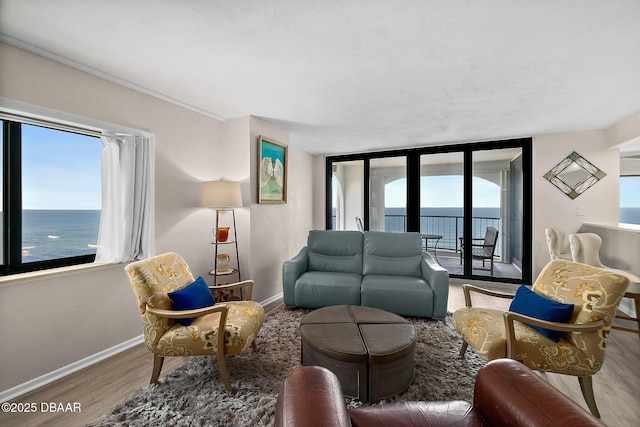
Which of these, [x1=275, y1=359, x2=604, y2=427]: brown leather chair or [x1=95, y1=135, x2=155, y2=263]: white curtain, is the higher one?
[x1=95, y1=135, x2=155, y2=263]: white curtain

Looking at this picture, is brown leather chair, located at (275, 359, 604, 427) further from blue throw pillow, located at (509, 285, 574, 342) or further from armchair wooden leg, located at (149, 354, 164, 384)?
armchair wooden leg, located at (149, 354, 164, 384)

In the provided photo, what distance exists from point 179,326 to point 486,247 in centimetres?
473

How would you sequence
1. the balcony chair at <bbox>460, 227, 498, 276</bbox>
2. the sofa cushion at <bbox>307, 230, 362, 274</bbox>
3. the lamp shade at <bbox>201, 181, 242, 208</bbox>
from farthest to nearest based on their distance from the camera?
the balcony chair at <bbox>460, 227, 498, 276</bbox>
the sofa cushion at <bbox>307, 230, 362, 274</bbox>
the lamp shade at <bbox>201, 181, 242, 208</bbox>

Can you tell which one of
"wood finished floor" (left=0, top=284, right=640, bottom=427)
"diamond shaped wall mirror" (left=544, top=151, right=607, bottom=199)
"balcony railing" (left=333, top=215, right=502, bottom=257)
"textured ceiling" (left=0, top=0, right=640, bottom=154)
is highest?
"textured ceiling" (left=0, top=0, right=640, bottom=154)

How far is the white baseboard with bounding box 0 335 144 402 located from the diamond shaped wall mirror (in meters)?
5.85

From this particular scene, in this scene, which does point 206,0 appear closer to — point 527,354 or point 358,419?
point 358,419

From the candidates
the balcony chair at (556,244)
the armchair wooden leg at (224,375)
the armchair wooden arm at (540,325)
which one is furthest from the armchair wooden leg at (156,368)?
the balcony chair at (556,244)

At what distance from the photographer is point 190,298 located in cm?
205

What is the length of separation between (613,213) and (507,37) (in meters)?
3.75

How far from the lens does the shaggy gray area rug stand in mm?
1624

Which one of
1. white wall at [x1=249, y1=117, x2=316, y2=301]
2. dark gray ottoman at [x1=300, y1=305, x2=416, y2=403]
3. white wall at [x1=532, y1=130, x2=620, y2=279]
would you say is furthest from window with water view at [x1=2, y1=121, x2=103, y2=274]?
white wall at [x1=532, y1=130, x2=620, y2=279]

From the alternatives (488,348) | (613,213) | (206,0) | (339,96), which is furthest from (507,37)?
(613,213)

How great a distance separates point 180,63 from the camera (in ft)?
7.05

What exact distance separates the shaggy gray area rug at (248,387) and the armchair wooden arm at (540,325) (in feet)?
1.49
